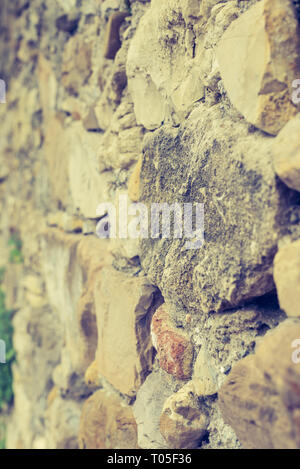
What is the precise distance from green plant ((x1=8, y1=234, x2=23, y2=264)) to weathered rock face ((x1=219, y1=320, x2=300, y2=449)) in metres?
1.96

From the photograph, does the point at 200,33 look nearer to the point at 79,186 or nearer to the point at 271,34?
the point at 271,34

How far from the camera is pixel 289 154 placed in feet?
1.95

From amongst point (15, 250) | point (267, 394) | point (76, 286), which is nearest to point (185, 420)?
point (267, 394)

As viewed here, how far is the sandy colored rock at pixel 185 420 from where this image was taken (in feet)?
2.70

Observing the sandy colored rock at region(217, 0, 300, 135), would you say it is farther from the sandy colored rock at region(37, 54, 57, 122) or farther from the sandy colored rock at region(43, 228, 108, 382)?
the sandy colored rock at region(37, 54, 57, 122)

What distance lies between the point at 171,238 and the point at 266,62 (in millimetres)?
399

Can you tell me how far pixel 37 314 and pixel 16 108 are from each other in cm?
122

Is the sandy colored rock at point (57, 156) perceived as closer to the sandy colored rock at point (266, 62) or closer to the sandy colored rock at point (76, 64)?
the sandy colored rock at point (76, 64)

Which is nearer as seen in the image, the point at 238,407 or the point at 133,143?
the point at 238,407

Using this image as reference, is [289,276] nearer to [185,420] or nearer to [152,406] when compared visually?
[185,420]

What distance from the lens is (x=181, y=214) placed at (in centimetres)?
86

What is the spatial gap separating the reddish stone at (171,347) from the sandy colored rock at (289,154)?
0.41 metres

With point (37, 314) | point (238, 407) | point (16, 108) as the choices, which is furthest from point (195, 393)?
point (16, 108)

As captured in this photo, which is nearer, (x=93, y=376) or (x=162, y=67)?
(x=162, y=67)
